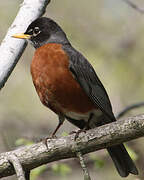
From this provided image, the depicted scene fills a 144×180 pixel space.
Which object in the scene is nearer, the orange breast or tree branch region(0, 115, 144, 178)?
tree branch region(0, 115, 144, 178)

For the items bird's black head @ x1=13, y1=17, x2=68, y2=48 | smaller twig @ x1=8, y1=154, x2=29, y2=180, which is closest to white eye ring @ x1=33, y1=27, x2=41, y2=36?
bird's black head @ x1=13, y1=17, x2=68, y2=48

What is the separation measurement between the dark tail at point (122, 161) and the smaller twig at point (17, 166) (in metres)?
1.23

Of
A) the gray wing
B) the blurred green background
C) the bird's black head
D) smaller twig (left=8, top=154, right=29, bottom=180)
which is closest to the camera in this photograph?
smaller twig (left=8, top=154, right=29, bottom=180)

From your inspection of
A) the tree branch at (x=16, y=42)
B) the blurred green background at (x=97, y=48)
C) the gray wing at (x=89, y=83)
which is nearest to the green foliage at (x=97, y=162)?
the gray wing at (x=89, y=83)

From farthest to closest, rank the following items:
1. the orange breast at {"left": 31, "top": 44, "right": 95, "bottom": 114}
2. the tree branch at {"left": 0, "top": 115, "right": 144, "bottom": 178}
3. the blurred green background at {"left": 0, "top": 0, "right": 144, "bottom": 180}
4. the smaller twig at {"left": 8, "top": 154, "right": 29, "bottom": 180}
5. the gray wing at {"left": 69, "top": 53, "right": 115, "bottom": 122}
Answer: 1. the blurred green background at {"left": 0, "top": 0, "right": 144, "bottom": 180}
2. the gray wing at {"left": 69, "top": 53, "right": 115, "bottom": 122}
3. the orange breast at {"left": 31, "top": 44, "right": 95, "bottom": 114}
4. the tree branch at {"left": 0, "top": 115, "right": 144, "bottom": 178}
5. the smaller twig at {"left": 8, "top": 154, "right": 29, "bottom": 180}

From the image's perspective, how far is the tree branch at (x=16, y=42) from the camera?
381 cm

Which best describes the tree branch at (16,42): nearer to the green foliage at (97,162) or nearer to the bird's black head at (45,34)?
the bird's black head at (45,34)

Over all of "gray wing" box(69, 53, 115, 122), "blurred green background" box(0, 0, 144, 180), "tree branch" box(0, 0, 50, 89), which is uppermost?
"tree branch" box(0, 0, 50, 89)

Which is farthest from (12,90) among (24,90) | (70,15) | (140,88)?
(140,88)

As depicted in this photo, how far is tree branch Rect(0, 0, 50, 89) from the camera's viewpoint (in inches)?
150

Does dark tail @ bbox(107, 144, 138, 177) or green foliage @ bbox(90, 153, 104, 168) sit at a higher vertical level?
dark tail @ bbox(107, 144, 138, 177)

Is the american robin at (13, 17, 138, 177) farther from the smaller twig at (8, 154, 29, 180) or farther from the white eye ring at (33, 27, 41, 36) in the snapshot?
the smaller twig at (8, 154, 29, 180)

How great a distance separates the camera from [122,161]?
474cm

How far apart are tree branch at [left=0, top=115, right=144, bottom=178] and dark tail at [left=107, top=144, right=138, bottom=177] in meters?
0.89
